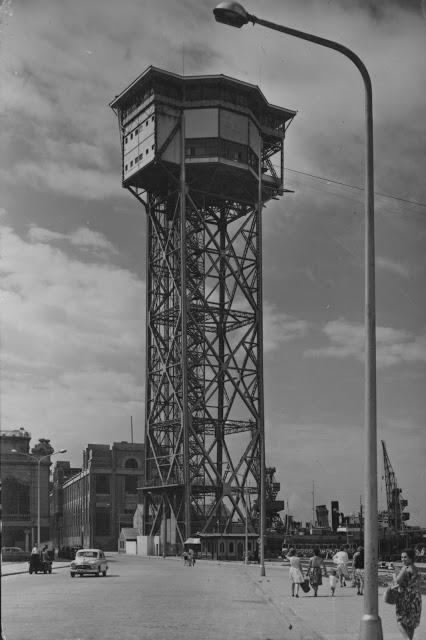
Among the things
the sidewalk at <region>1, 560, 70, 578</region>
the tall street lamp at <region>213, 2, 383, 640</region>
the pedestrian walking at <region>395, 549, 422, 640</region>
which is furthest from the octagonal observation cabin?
the pedestrian walking at <region>395, 549, 422, 640</region>

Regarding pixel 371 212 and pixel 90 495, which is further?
pixel 90 495

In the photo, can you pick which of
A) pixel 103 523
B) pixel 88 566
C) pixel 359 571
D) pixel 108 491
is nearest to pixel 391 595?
pixel 359 571

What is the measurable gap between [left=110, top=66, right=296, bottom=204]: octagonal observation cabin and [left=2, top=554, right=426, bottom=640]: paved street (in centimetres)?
6171

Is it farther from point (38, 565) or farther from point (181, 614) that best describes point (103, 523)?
point (181, 614)

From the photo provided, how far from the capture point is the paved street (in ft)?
58.9

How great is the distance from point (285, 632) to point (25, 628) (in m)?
5.35

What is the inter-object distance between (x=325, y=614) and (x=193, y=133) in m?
74.1

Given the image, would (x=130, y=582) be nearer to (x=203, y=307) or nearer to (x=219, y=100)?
(x=203, y=307)

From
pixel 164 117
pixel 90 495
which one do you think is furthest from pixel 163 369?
pixel 90 495

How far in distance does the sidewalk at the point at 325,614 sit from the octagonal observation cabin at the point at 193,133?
62672 mm

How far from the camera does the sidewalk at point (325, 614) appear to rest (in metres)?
17.5

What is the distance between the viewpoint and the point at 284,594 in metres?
30.6

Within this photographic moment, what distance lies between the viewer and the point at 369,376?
51.7ft

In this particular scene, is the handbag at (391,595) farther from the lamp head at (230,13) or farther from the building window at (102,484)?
the building window at (102,484)
